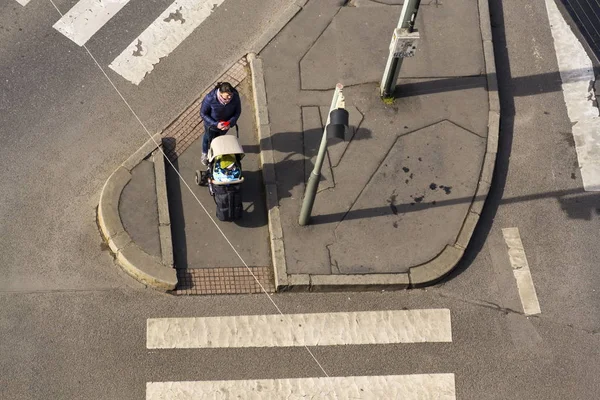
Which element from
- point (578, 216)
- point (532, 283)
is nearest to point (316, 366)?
point (532, 283)

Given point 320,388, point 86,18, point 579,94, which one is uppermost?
point 86,18

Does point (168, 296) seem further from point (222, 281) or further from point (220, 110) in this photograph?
point (220, 110)

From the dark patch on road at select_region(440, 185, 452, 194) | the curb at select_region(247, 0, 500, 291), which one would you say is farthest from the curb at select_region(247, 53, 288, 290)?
the dark patch on road at select_region(440, 185, 452, 194)

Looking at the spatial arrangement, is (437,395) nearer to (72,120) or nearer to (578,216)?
(578,216)

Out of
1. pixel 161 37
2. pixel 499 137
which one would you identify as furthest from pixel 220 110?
pixel 499 137

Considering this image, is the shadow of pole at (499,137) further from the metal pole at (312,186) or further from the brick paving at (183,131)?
the brick paving at (183,131)

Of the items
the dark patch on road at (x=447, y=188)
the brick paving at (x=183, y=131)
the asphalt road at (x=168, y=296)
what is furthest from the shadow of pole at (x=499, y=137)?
the brick paving at (x=183, y=131)
